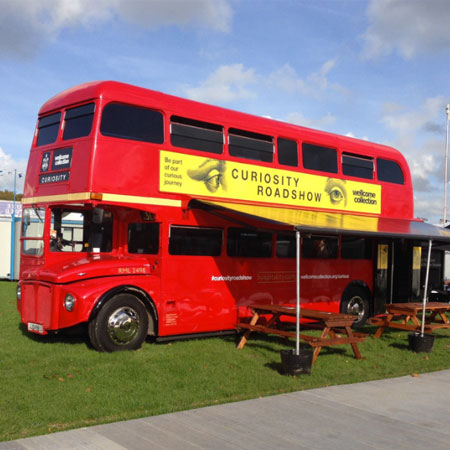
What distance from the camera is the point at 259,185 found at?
11430 millimetres

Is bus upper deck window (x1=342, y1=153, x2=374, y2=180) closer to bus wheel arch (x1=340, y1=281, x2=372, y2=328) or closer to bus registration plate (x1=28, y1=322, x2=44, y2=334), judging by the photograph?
bus wheel arch (x1=340, y1=281, x2=372, y2=328)

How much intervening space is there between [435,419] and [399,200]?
890 centimetres

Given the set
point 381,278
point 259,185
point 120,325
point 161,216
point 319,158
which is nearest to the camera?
point 120,325

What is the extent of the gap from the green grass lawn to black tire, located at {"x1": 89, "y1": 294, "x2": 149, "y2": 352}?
8.4 inches

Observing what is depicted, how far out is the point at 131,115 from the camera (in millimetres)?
9766

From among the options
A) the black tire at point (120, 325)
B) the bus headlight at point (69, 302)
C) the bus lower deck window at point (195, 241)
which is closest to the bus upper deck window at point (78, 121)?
the bus lower deck window at point (195, 241)

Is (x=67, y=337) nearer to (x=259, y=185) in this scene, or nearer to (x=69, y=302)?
(x=69, y=302)

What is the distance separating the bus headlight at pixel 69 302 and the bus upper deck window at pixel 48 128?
2857 millimetres

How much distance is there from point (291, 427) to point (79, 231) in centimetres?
598

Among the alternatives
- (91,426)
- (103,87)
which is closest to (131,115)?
(103,87)

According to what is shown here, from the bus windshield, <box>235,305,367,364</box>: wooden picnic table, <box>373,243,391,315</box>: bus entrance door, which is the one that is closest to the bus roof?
the bus windshield

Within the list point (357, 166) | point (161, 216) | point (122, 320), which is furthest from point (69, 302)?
point (357, 166)

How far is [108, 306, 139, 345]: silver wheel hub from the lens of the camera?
30.8 ft

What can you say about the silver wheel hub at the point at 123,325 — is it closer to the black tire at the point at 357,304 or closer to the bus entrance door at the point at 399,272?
the black tire at the point at 357,304
